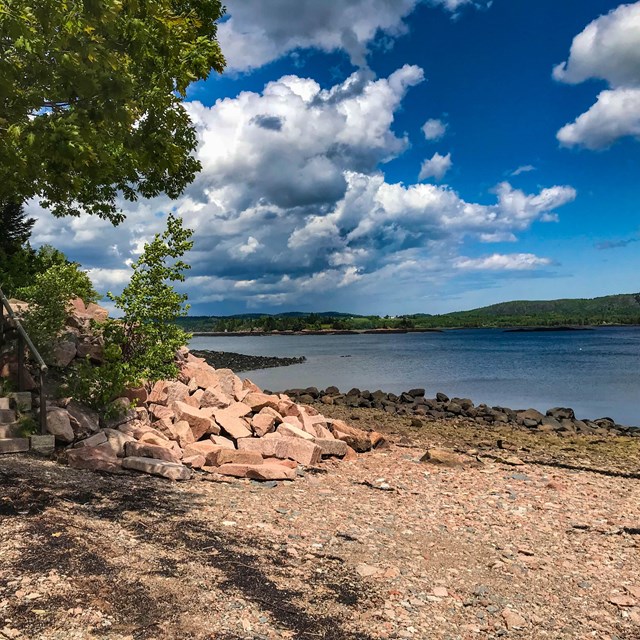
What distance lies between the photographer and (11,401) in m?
11.5

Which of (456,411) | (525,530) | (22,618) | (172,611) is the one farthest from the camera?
(456,411)

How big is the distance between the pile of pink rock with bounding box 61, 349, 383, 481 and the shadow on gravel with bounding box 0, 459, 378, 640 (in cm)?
193

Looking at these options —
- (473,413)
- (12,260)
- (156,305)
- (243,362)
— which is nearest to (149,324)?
(156,305)

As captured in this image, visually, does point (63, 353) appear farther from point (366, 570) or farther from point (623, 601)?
point (623, 601)

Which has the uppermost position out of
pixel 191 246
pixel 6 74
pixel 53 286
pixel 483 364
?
pixel 6 74

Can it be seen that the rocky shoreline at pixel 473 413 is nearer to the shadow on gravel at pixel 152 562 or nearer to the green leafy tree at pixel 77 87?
the shadow on gravel at pixel 152 562

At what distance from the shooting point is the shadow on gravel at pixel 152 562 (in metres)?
5.21

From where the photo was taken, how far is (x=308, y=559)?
7.26 m

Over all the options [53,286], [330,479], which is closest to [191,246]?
[53,286]

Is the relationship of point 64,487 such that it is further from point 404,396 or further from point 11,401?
point 404,396

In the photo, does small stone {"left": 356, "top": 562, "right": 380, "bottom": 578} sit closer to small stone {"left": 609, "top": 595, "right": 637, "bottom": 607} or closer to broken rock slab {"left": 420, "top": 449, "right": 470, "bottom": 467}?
small stone {"left": 609, "top": 595, "right": 637, "bottom": 607}

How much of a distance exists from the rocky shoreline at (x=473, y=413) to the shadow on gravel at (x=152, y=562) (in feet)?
56.5

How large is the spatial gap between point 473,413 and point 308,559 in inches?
903

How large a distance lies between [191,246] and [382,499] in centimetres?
739
